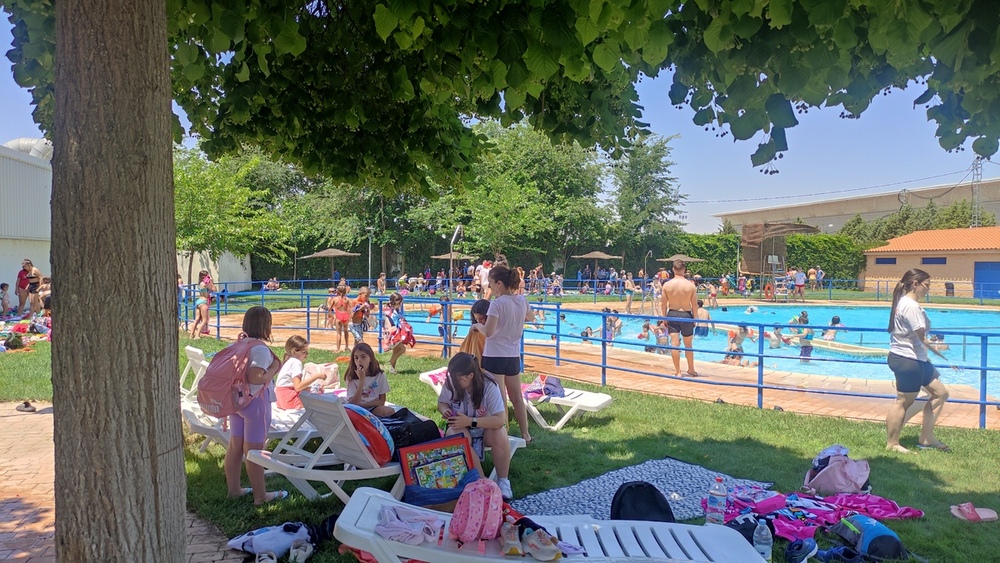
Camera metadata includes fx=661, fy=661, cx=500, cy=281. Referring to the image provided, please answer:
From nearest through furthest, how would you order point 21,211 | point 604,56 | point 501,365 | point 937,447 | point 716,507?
point 604,56, point 716,507, point 501,365, point 937,447, point 21,211

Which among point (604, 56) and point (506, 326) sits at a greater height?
point (604, 56)

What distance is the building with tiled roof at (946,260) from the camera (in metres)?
36.6

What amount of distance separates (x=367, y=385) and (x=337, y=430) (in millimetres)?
1266

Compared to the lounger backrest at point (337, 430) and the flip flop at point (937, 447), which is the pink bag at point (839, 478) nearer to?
the flip flop at point (937, 447)

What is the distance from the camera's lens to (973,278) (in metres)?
38.2

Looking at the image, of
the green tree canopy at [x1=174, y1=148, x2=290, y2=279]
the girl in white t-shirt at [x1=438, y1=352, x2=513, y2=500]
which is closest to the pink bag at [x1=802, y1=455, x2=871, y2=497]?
the girl in white t-shirt at [x1=438, y1=352, x2=513, y2=500]

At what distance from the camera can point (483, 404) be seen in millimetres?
4793

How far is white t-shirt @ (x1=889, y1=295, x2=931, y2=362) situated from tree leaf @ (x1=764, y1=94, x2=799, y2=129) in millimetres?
4021

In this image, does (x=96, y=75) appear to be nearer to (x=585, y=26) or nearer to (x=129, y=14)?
(x=129, y=14)

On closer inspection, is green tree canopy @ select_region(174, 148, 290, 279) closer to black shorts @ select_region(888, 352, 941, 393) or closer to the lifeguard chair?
black shorts @ select_region(888, 352, 941, 393)

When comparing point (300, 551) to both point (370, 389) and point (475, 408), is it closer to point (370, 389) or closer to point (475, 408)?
point (475, 408)

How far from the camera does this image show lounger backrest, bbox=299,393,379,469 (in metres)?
4.21

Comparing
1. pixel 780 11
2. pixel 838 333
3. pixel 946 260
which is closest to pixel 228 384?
pixel 780 11

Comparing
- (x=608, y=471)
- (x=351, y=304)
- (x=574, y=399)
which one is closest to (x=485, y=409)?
(x=608, y=471)
